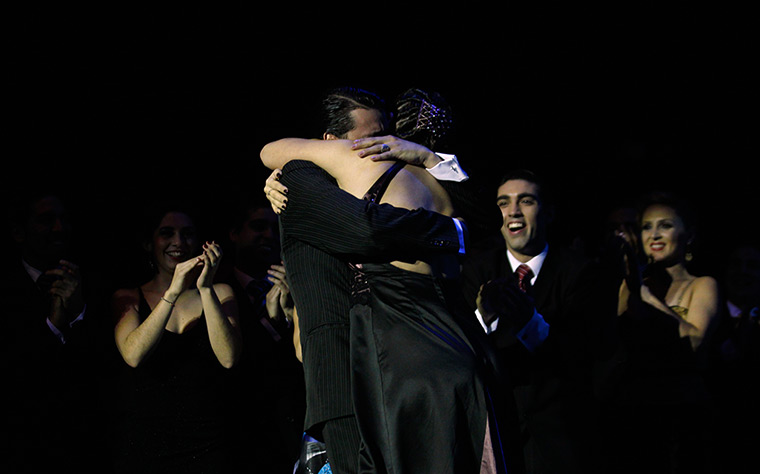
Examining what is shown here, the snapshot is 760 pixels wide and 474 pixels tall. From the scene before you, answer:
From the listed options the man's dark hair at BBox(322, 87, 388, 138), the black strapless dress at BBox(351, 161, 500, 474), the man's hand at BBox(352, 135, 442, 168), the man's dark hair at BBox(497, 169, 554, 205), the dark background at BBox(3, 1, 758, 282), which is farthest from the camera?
the dark background at BBox(3, 1, 758, 282)

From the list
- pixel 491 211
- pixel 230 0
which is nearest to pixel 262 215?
pixel 230 0

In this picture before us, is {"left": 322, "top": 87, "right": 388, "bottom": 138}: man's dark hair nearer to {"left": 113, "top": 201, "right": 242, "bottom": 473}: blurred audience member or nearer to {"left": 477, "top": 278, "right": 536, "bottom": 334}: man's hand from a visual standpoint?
{"left": 113, "top": 201, "right": 242, "bottom": 473}: blurred audience member

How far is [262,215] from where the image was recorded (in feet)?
12.3

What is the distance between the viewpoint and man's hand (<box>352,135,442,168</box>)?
2057 mm

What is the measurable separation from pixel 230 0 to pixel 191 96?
0.56 meters

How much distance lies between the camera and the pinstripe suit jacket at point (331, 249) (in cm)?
192

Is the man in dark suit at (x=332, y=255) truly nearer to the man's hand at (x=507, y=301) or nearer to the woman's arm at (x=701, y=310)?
the man's hand at (x=507, y=301)

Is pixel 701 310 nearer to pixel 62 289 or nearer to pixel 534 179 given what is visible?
pixel 534 179

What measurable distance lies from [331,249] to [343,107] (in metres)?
0.52

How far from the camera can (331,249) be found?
1997 millimetres

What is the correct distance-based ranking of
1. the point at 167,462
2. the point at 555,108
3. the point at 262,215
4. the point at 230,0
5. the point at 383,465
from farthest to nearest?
the point at 555,108
the point at 230,0
the point at 262,215
the point at 167,462
the point at 383,465

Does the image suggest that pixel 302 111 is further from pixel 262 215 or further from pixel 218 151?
pixel 262 215

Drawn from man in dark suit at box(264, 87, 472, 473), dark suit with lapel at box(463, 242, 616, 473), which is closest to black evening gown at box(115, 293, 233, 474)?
man in dark suit at box(264, 87, 472, 473)

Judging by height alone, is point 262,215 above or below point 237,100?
below
